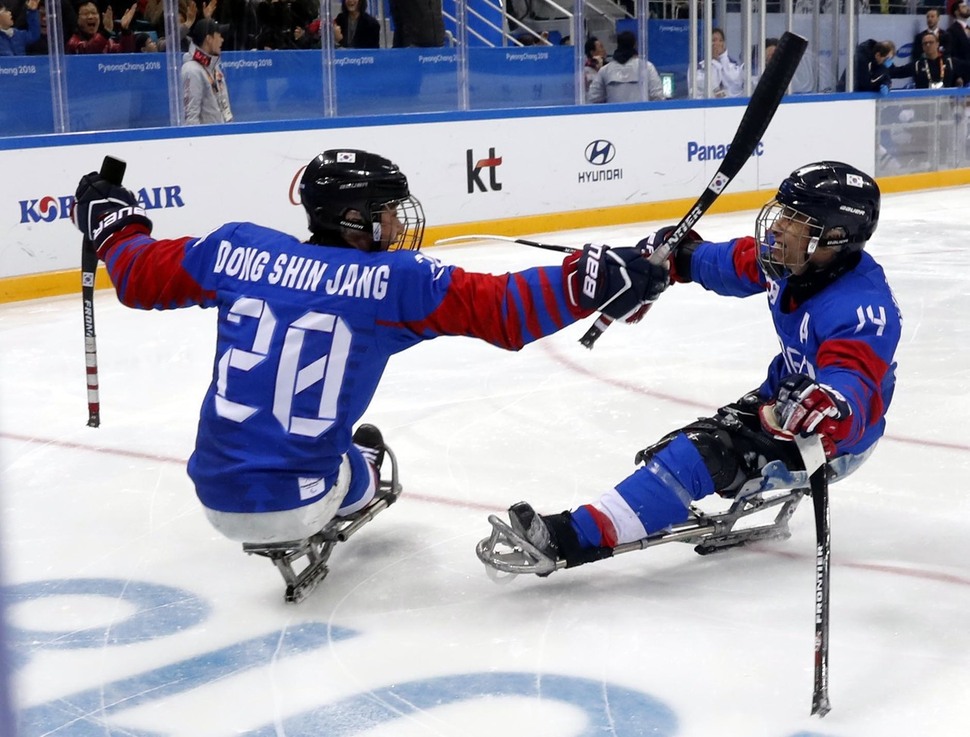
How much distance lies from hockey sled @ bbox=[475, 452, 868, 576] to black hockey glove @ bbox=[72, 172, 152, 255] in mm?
1007

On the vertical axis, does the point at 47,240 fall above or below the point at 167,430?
above

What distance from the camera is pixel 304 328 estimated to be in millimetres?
2346

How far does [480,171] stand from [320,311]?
19.9ft

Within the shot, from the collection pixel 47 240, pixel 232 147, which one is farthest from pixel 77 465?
pixel 232 147

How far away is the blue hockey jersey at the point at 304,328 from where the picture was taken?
7.50 feet

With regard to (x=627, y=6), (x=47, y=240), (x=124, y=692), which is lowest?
(x=124, y=692)

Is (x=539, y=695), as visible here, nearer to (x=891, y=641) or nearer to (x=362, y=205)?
(x=891, y=641)

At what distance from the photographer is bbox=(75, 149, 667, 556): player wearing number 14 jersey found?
226 centimetres

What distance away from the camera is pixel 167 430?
3947mm

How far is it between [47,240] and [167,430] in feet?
9.50

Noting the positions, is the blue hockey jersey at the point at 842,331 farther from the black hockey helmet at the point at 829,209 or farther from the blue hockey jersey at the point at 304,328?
the blue hockey jersey at the point at 304,328

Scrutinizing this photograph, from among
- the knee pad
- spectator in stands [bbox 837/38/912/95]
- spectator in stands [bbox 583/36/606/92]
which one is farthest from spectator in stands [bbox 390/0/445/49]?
the knee pad

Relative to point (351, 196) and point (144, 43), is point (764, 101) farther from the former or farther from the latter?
point (144, 43)

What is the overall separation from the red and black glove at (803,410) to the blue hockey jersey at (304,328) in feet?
1.31
